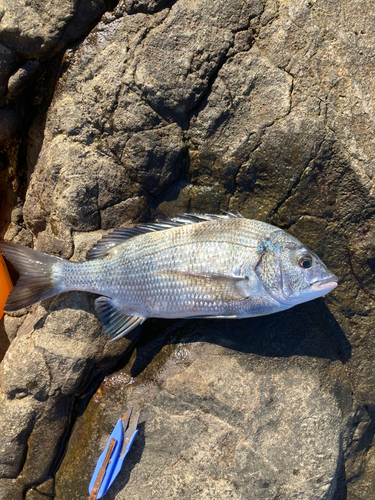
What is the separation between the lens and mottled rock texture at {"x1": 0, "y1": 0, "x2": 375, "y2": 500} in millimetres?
3025

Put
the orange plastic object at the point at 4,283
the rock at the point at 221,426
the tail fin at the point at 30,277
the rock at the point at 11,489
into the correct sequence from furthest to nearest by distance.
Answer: the orange plastic object at the point at 4,283, the rock at the point at 11,489, the tail fin at the point at 30,277, the rock at the point at 221,426

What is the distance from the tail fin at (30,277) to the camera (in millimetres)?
3203

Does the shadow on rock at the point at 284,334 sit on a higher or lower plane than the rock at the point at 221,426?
higher

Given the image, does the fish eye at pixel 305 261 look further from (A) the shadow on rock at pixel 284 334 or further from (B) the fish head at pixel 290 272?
(A) the shadow on rock at pixel 284 334

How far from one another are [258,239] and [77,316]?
1946 millimetres

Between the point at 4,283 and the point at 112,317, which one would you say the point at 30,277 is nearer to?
the point at 4,283

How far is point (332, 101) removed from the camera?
3029 millimetres

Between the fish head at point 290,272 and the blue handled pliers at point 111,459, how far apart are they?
186 cm

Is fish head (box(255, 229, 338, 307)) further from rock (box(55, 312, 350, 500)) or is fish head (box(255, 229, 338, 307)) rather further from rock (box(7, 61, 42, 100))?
rock (box(7, 61, 42, 100))

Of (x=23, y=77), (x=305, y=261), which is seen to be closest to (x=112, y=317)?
(x=305, y=261)

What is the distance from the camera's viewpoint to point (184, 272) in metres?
3.04

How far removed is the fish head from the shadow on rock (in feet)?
1.47

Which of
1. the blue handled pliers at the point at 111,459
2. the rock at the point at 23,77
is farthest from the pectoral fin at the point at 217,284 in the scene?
the rock at the point at 23,77

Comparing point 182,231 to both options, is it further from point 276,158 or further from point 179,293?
point 276,158
